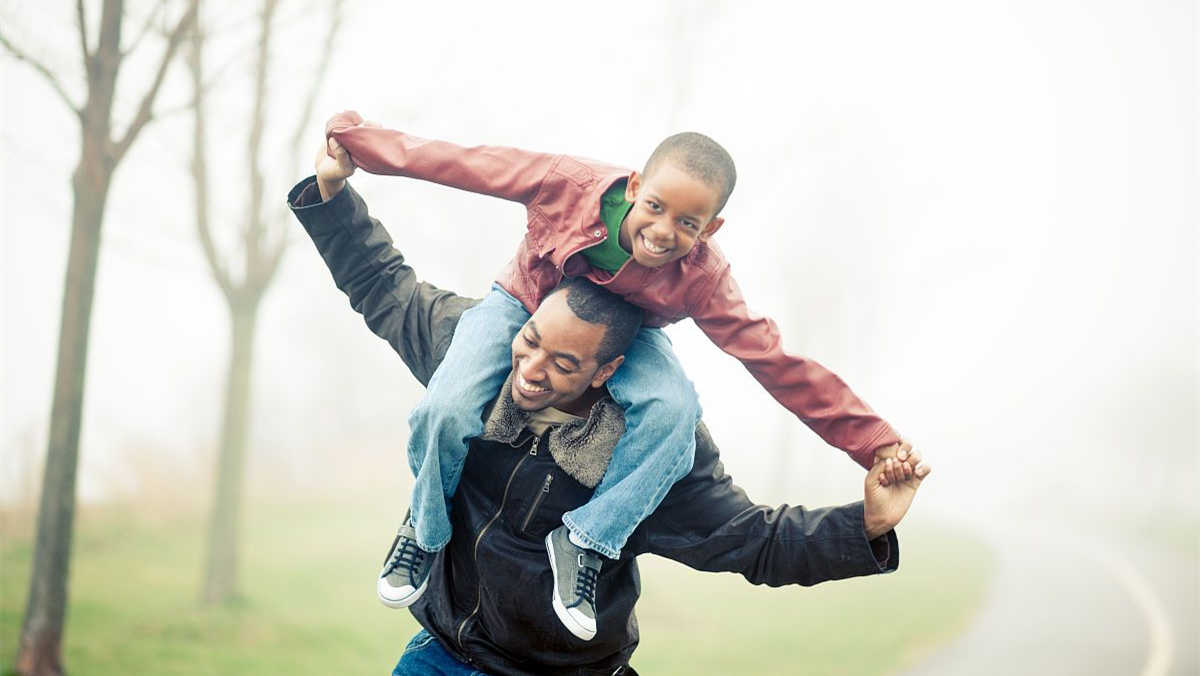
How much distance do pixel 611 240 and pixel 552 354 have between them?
36 cm

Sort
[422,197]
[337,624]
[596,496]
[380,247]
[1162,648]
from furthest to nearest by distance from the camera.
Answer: [422,197] < [1162,648] < [337,624] < [380,247] < [596,496]

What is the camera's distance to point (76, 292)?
5.21m

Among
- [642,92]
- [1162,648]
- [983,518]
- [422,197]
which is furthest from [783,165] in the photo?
[983,518]

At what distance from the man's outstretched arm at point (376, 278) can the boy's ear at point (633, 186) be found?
546 millimetres

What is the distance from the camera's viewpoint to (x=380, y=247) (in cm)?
247

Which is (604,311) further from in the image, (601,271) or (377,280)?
(377,280)

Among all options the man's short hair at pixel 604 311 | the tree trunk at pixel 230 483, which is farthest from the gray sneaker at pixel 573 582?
the tree trunk at pixel 230 483

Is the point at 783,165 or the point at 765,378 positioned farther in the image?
the point at 783,165

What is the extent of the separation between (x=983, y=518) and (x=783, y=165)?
21.5 m

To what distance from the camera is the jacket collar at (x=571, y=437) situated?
232 cm

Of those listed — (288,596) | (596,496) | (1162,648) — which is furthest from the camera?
(1162,648)

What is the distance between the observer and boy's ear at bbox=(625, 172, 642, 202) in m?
2.41

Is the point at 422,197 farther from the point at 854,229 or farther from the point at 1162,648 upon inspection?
the point at 1162,648

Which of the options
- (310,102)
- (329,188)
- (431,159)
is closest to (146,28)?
(310,102)
